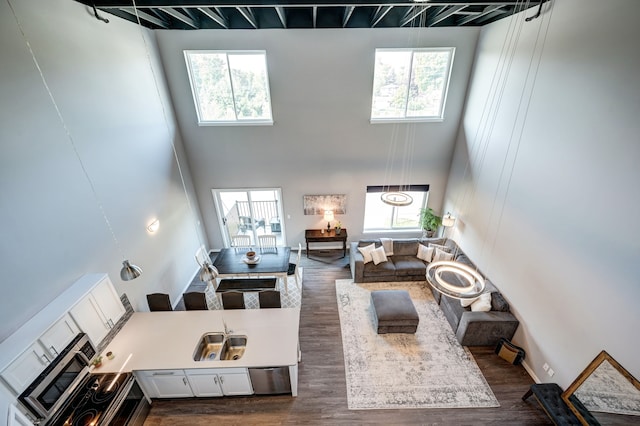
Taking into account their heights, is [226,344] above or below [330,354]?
above

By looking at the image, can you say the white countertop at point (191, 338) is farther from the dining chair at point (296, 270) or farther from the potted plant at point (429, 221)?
the potted plant at point (429, 221)

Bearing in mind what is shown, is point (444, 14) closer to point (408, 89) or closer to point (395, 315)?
point (408, 89)

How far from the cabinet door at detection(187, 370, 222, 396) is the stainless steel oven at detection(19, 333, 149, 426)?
0.75 meters

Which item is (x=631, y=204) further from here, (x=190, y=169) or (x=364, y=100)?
(x=190, y=169)

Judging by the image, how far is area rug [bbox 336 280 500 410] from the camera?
152 inches

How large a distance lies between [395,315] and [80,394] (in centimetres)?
471

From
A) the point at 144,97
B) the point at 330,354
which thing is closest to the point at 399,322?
the point at 330,354

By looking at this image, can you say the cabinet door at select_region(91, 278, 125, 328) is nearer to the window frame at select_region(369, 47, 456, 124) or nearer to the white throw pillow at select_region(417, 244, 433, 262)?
the window frame at select_region(369, 47, 456, 124)

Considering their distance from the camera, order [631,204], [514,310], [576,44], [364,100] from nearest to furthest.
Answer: [631,204] → [576,44] → [514,310] → [364,100]

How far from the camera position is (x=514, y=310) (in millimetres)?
4461

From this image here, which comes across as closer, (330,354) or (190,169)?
(330,354)

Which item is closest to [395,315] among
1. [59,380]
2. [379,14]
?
[59,380]

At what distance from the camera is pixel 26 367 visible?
257 cm

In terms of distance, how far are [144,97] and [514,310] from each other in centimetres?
783
